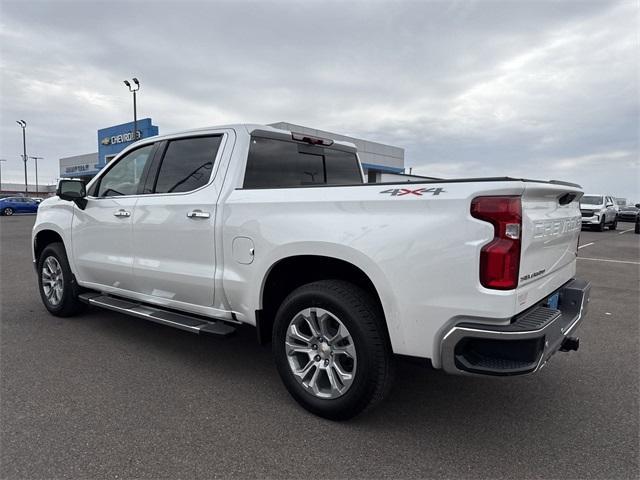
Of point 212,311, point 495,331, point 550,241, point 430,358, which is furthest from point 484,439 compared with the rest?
point 212,311

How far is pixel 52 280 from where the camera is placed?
17.2 feet

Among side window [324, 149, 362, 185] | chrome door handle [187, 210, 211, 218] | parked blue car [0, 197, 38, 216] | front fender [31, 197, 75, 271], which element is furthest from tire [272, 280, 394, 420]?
parked blue car [0, 197, 38, 216]

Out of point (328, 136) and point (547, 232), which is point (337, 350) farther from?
point (328, 136)

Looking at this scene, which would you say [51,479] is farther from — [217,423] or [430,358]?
[430,358]

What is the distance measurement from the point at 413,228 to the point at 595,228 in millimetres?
22597

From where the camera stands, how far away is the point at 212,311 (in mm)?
3473

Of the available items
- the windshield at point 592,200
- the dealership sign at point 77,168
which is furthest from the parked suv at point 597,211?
the dealership sign at point 77,168

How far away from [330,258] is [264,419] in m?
1.11

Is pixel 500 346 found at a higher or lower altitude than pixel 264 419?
higher

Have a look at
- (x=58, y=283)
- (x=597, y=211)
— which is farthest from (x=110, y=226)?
(x=597, y=211)

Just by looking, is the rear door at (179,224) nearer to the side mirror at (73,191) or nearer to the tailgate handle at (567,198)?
the side mirror at (73,191)

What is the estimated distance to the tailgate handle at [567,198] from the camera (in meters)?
2.83

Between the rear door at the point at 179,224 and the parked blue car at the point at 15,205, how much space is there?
34427 mm

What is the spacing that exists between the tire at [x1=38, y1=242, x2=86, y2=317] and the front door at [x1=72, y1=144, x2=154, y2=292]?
0.27m
